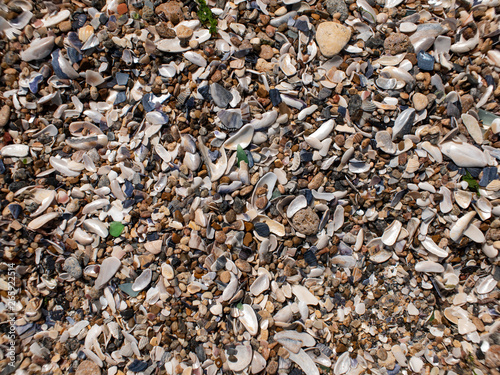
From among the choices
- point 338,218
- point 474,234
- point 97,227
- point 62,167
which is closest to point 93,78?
point 62,167

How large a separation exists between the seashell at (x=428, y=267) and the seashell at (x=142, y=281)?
1.30m

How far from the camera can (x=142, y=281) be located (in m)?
1.61

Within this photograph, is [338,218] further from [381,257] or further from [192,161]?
[192,161]

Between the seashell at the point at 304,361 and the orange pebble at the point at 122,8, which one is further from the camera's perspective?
the orange pebble at the point at 122,8

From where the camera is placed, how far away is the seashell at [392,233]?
5.24ft

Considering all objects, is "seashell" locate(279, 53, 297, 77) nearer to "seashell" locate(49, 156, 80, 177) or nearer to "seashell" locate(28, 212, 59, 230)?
"seashell" locate(49, 156, 80, 177)

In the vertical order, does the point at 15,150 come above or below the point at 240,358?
above

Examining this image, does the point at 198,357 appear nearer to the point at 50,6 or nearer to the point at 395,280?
the point at 395,280

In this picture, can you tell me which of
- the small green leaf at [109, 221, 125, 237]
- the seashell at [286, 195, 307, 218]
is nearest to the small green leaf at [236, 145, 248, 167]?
the seashell at [286, 195, 307, 218]

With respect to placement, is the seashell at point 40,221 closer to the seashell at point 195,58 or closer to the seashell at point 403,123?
the seashell at point 195,58

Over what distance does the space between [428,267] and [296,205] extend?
0.70 meters

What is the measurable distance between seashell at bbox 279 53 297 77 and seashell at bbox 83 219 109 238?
118 centimetres

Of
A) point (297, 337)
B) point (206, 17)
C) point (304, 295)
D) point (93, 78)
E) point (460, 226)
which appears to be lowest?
point (297, 337)

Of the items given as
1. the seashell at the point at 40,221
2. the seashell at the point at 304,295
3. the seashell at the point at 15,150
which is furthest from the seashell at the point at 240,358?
the seashell at the point at 15,150
